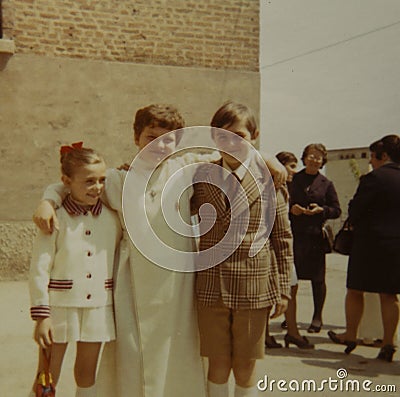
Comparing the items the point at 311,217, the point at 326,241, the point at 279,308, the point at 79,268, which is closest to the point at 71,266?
the point at 79,268

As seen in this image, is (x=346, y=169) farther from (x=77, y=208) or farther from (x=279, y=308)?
(x=77, y=208)

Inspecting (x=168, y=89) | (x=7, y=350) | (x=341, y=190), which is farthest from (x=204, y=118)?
(x=341, y=190)

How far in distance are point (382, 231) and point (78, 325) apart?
9.41ft

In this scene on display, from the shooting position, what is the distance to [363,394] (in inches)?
166

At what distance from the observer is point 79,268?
2.96 metres

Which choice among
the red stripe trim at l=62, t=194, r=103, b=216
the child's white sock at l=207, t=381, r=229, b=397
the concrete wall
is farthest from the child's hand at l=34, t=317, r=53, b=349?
the concrete wall

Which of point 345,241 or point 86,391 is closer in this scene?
point 86,391

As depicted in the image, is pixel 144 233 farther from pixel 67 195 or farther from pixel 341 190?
pixel 341 190

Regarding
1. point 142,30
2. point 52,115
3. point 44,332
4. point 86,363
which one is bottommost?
point 86,363

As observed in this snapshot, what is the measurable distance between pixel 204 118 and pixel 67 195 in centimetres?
671

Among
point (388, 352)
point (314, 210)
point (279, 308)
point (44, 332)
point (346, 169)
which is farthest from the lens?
point (346, 169)

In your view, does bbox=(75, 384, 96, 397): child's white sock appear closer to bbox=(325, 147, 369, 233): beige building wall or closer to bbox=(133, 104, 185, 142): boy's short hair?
bbox=(133, 104, 185, 142): boy's short hair

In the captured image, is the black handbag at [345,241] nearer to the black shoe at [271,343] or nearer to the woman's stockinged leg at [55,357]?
the black shoe at [271,343]

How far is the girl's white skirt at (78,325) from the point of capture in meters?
2.97
